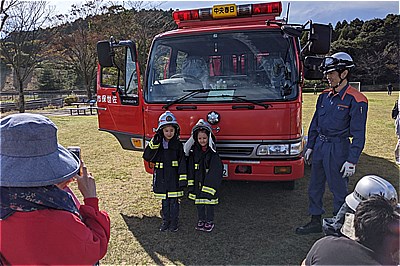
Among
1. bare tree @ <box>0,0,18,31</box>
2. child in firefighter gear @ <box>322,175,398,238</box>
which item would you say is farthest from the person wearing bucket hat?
bare tree @ <box>0,0,18,31</box>

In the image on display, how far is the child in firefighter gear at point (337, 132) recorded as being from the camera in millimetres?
3506

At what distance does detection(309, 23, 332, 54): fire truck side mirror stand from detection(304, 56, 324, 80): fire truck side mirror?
13 cm

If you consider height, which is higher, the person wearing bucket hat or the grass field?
the person wearing bucket hat

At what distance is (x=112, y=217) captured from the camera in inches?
177

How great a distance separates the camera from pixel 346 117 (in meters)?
3.57

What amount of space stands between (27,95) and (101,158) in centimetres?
3394

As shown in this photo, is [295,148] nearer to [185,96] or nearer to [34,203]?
[185,96]

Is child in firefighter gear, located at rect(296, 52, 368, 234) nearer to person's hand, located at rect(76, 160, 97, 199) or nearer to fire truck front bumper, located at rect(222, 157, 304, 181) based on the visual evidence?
fire truck front bumper, located at rect(222, 157, 304, 181)

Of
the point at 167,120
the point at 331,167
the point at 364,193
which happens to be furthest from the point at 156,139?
the point at 364,193

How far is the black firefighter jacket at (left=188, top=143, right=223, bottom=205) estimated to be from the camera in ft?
12.9

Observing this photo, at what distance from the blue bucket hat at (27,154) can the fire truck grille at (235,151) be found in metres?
2.77

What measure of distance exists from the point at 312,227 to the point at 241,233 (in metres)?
0.76

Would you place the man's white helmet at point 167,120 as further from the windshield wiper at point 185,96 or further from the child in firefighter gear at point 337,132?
the child in firefighter gear at point 337,132

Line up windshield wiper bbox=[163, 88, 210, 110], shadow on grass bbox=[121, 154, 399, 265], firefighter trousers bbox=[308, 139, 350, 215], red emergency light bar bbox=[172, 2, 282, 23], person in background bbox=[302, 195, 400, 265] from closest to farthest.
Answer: person in background bbox=[302, 195, 400, 265], shadow on grass bbox=[121, 154, 399, 265], firefighter trousers bbox=[308, 139, 350, 215], windshield wiper bbox=[163, 88, 210, 110], red emergency light bar bbox=[172, 2, 282, 23]
